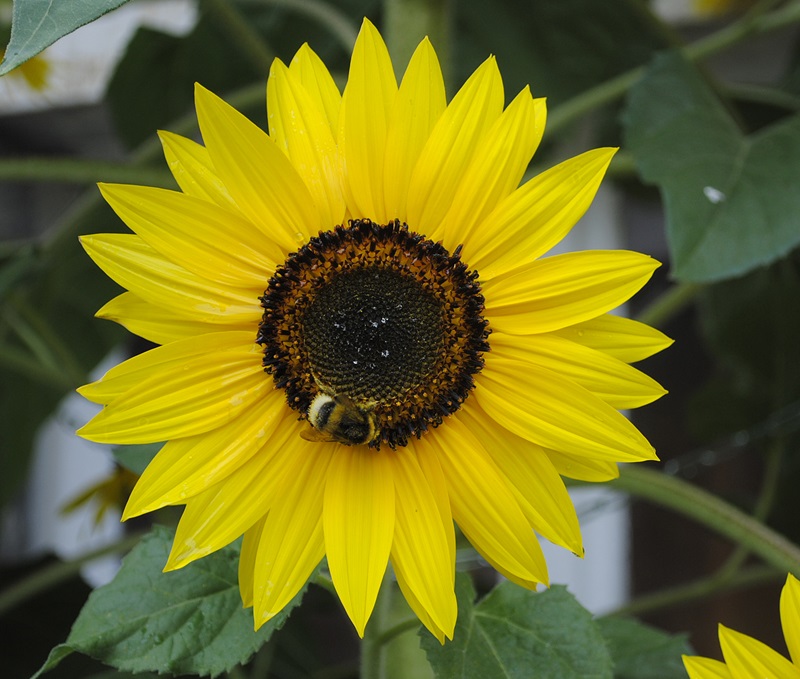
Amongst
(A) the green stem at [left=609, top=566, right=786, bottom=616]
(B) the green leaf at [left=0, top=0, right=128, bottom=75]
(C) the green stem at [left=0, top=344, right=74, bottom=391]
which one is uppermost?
(B) the green leaf at [left=0, top=0, right=128, bottom=75]

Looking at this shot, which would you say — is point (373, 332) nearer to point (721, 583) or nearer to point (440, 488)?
point (440, 488)

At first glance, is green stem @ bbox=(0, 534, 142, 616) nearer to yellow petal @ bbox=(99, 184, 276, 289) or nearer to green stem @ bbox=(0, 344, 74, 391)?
green stem @ bbox=(0, 344, 74, 391)

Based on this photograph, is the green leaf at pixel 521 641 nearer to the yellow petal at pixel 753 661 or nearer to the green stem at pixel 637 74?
the yellow petal at pixel 753 661

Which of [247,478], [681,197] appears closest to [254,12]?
[681,197]

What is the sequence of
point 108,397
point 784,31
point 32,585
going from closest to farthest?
point 108,397 < point 32,585 < point 784,31

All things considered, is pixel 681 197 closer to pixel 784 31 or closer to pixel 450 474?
pixel 450 474

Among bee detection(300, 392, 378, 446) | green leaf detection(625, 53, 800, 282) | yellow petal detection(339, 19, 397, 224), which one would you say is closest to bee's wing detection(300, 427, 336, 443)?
bee detection(300, 392, 378, 446)
